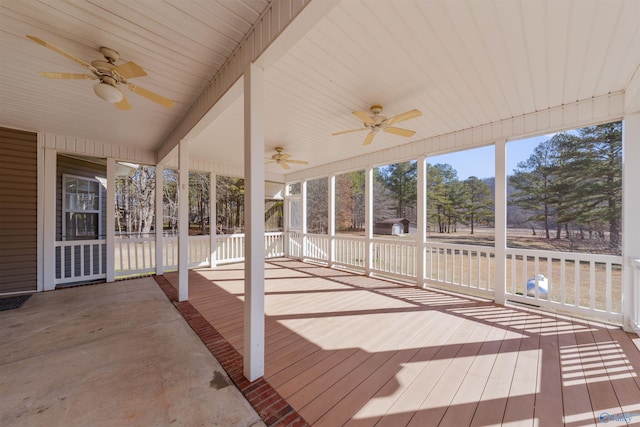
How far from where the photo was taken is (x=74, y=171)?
201 inches

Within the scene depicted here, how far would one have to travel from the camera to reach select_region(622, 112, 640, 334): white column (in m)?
2.67

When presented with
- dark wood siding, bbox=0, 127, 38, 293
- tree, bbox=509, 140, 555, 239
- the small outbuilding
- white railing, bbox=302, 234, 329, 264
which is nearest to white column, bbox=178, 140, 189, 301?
dark wood siding, bbox=0, 127, 38, 293

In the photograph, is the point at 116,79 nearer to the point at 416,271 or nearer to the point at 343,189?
the point at 416,271

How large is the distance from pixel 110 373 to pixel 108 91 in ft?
8.14

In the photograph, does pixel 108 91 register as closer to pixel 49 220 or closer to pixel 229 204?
pixel 49 220

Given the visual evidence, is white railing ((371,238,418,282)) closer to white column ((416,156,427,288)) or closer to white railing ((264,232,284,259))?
white column ((416,156,427,288))

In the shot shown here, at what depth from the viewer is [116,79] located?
7.34 ft

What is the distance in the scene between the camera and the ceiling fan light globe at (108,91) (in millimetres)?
2168

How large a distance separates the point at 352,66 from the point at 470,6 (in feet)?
3.18

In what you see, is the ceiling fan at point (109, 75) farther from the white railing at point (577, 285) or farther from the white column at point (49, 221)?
the white railing at point (577, 285)

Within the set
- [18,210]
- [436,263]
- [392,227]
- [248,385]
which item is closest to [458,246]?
[436,263]

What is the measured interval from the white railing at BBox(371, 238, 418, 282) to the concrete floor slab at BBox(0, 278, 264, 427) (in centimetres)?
375

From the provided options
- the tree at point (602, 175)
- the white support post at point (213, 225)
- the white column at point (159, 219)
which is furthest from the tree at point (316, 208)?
the tree at point (602, 175)

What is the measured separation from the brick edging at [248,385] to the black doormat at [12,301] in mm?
2639
